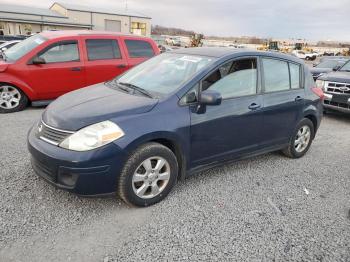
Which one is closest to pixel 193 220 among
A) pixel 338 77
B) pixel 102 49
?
pixel 102 49

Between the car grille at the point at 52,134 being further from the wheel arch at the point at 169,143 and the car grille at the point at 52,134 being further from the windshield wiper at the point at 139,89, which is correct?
the windshield wiper at the point at 139,89

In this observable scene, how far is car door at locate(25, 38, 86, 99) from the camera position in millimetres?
6844

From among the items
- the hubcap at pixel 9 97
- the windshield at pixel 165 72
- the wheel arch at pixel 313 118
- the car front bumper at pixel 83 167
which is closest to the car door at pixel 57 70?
the hubcap at pixel 9 97

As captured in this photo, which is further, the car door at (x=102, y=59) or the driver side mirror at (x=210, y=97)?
the car door at (x=102, y=59)

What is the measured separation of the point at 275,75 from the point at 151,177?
7.72 ft

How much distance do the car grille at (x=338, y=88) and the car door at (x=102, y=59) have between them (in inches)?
201

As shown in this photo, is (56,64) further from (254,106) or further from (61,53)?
(254,106)

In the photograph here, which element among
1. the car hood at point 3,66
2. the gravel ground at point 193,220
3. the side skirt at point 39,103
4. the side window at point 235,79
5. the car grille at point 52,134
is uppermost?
the side window at point 235,79

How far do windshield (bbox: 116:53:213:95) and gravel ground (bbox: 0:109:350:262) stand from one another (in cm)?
124

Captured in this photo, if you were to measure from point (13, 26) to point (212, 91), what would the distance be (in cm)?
3873

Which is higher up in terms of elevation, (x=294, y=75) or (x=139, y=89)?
(x=294, y=75)

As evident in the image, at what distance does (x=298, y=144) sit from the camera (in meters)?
5.08

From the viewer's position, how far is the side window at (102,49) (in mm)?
7426

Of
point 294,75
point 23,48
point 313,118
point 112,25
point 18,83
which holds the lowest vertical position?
point 313,118
